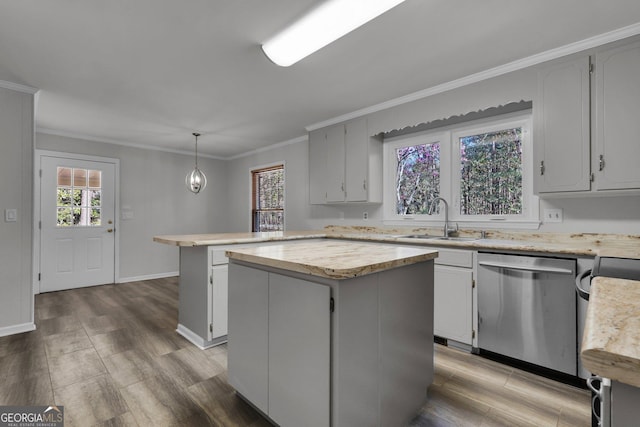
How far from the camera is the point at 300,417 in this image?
Result: 4.56 ft

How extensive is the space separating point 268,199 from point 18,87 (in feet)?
11.4

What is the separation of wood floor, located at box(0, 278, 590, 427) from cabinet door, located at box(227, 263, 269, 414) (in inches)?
6.9

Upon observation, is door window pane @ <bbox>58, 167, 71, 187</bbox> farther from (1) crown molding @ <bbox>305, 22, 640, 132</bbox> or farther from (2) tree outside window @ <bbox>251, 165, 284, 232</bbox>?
(1) crown molding @ <bbox>305, 22, 640, 132</bbox>

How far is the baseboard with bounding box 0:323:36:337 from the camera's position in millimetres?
2850

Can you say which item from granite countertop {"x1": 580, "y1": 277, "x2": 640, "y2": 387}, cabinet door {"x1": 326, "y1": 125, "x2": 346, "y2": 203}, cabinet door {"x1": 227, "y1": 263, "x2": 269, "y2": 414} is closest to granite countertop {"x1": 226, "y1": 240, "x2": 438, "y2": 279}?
cabinet door {"x1": 227, "y1": 263, "x2": 269, "y2": 414}

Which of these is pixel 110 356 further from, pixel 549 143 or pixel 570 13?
pixel 570 13

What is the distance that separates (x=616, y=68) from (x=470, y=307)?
1.96 meters

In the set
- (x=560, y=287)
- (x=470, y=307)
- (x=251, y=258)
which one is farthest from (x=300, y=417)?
(x=560, y=287)

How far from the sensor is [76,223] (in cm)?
463

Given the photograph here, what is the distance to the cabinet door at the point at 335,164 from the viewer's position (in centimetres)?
392

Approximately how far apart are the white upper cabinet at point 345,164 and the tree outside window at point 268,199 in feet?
4.14

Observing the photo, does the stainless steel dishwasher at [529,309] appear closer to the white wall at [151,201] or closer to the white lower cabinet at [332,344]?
the white lower cabinet at [332,344]

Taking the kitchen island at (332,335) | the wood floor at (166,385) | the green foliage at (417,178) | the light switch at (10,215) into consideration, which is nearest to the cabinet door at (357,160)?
the green foliage at (417,178)

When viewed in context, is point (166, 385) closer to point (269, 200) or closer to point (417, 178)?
point (417, 178)
